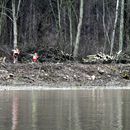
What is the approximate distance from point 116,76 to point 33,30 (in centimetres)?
1826

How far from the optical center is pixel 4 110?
50.9 ft

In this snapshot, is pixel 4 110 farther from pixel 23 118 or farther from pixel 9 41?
pixel 9 41

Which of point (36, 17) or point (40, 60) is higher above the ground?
point (36, 17)

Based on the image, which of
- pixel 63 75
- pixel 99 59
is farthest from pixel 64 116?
pixel 99 59

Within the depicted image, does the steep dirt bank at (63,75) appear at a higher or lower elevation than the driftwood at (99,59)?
lower

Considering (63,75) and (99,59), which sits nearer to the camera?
(63,75)

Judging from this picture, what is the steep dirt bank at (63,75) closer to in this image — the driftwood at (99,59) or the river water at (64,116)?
the driftwood at (99,59)

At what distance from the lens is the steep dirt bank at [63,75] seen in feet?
99.1

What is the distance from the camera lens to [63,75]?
31.4 metres

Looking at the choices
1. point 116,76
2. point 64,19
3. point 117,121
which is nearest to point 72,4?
point 64,19

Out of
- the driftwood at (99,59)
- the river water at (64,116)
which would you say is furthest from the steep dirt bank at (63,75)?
the river water at (64,116)

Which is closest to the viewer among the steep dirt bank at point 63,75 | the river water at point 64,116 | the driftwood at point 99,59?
the river water at point 64,116

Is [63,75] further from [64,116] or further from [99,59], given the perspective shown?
[64,116]

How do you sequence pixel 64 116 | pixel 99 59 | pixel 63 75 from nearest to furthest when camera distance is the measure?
1. pixel 64 116
2. pixel 63 75
3. pixel 99 59
